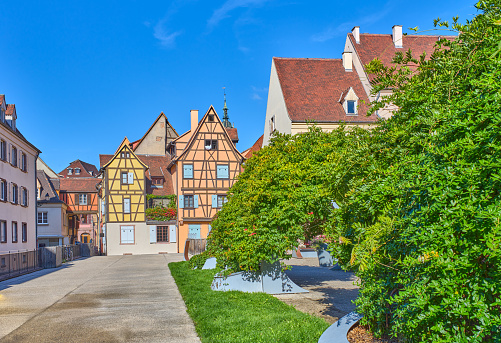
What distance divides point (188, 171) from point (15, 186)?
612 inches

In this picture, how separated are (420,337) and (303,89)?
2638cm

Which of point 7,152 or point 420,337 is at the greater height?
point 7,152

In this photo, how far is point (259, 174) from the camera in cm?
1250

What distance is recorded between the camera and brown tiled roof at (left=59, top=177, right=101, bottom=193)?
178 feet

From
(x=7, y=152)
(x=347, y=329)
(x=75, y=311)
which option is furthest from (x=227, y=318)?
(x=7, y=152)

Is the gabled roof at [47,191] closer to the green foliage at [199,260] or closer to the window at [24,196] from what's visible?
the window at [24,196]

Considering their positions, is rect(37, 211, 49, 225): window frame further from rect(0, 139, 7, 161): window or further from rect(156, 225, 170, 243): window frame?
rect(0, 139, 7, 161): window

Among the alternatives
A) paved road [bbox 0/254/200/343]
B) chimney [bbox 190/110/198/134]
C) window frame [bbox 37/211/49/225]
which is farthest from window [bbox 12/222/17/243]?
window frame [bbox 37/211/49/225]

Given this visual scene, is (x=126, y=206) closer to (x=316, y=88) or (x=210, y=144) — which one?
(x=210, y=144)

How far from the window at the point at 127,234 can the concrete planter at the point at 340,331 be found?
37925 millimetres

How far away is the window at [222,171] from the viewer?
4134 cm

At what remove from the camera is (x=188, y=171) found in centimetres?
4097

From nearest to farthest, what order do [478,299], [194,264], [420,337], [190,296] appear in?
[478,299] → [420,337] → [190,296] → [194,264]

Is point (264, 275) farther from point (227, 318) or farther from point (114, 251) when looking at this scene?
point (114, 251)
